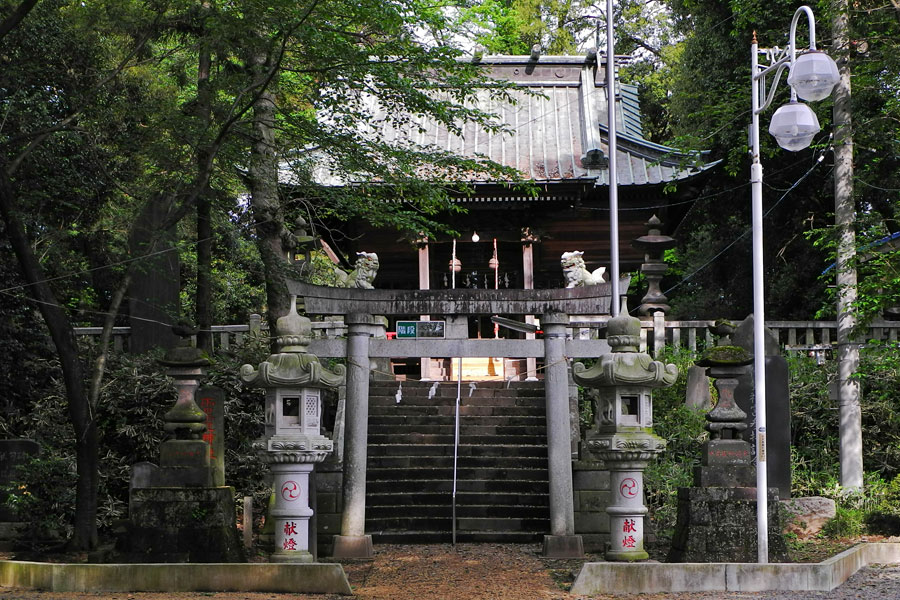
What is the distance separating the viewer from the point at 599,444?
35.1ft

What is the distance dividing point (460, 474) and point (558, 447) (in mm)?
2576

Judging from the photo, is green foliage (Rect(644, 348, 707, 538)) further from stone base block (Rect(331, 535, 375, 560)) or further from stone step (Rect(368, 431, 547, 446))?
stone base block (Rect(331, 535, 375, 560))

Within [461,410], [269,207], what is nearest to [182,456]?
[269,207]

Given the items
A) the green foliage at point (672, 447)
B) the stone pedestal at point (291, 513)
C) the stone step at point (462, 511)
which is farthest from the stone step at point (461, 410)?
the stone pedestal at point (291, 513)

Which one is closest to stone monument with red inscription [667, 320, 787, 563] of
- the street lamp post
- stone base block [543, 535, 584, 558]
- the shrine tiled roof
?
the street lamp post

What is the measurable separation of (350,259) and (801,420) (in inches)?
439

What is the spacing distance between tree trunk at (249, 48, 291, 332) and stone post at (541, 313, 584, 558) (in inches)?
169

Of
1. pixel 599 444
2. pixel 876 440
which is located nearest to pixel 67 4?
pixel 599 444

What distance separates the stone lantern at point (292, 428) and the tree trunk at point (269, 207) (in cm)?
367

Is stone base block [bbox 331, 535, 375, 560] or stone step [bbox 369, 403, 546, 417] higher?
stone step [bbox 369, 403, 546, 417]

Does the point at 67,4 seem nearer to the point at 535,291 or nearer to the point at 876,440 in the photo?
the point at 535,291

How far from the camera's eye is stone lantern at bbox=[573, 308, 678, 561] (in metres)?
10.5

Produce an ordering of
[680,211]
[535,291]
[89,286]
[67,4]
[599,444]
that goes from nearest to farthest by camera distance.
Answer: [599,444] < [535,291] < [67,4] < [89,286] < [680,211]

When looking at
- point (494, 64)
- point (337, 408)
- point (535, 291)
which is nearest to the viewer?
point (535, 291)
